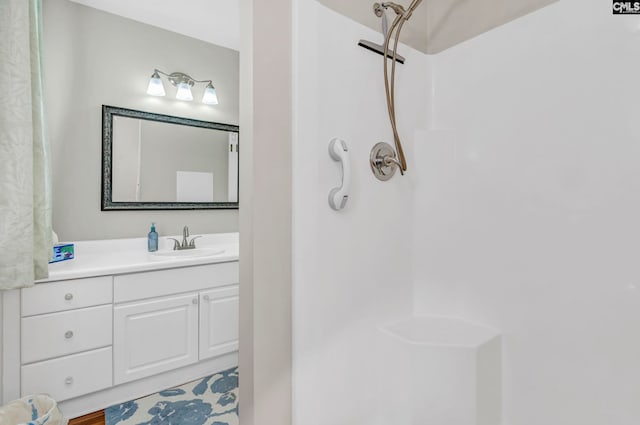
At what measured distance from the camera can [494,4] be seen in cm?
120

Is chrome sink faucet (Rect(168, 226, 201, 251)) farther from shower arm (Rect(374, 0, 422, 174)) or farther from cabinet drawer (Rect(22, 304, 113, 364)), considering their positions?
shower arm (Rect(374, 0, 422, 174))

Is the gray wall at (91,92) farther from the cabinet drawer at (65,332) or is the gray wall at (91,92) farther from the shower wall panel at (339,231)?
the shower wall panel at (339,231)

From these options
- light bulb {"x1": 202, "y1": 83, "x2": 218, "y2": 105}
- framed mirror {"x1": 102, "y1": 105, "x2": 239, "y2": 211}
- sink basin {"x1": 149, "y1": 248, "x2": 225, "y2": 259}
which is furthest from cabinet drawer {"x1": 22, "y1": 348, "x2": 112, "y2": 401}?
light bulb {"x1": 202, "y1": 83, "x2": 218, "y2": 105}

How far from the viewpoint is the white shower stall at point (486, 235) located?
95 centimetres

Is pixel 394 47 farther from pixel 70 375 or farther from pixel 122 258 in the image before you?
pixel 70 375

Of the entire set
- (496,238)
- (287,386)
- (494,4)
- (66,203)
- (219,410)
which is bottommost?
(219,410)

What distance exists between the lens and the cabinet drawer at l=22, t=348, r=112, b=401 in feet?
5.09

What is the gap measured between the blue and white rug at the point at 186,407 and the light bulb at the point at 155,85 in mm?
2104

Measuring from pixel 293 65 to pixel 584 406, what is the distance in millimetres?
1418

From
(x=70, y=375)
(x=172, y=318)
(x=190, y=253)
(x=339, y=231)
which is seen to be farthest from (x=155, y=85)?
(x=339, y=231)

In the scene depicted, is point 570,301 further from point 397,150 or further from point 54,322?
point 54,322

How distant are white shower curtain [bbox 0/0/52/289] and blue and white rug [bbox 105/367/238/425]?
932 millimetres

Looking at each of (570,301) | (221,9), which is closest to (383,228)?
(570,301)

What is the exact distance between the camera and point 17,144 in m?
1.29
